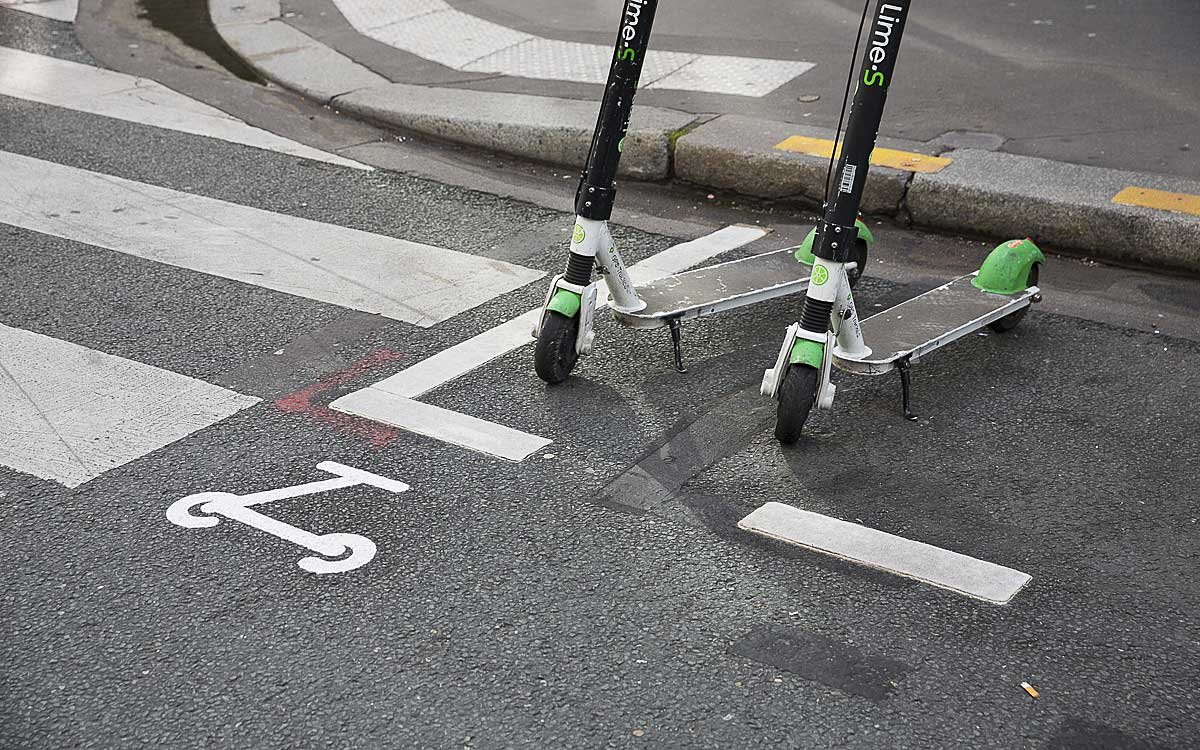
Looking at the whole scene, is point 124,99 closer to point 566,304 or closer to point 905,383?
point 566,304

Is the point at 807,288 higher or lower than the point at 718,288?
higher

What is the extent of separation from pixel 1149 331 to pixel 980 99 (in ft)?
8.98

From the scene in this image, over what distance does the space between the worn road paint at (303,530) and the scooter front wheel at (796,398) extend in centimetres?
118

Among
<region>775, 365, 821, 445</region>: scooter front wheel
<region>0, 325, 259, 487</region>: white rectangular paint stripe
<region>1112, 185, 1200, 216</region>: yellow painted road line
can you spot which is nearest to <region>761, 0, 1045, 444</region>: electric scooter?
<region>775, 365, 821, 445</region>: scooter front wheel

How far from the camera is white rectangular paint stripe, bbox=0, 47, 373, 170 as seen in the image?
7.45 m

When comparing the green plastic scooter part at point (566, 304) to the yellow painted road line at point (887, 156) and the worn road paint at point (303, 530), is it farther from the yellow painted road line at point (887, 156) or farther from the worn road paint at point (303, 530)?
the yellow painted road line at point (887, 156)

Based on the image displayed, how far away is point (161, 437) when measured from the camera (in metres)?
4.20

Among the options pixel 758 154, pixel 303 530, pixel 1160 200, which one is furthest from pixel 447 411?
pixel 1160 200

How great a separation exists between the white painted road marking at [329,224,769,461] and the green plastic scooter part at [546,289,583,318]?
0.45 meters

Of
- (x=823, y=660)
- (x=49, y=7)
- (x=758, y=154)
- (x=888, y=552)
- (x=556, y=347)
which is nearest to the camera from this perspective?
(x=823, y=660)

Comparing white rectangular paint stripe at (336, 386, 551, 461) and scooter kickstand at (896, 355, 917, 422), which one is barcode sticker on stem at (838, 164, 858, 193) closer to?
scooter kickstand at (896, 355, 917, 422)

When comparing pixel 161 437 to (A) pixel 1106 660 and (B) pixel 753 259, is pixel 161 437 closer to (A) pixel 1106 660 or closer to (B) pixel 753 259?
(B) pixel 753 259

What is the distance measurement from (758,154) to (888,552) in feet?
11.3

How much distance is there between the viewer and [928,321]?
15.5 ft
